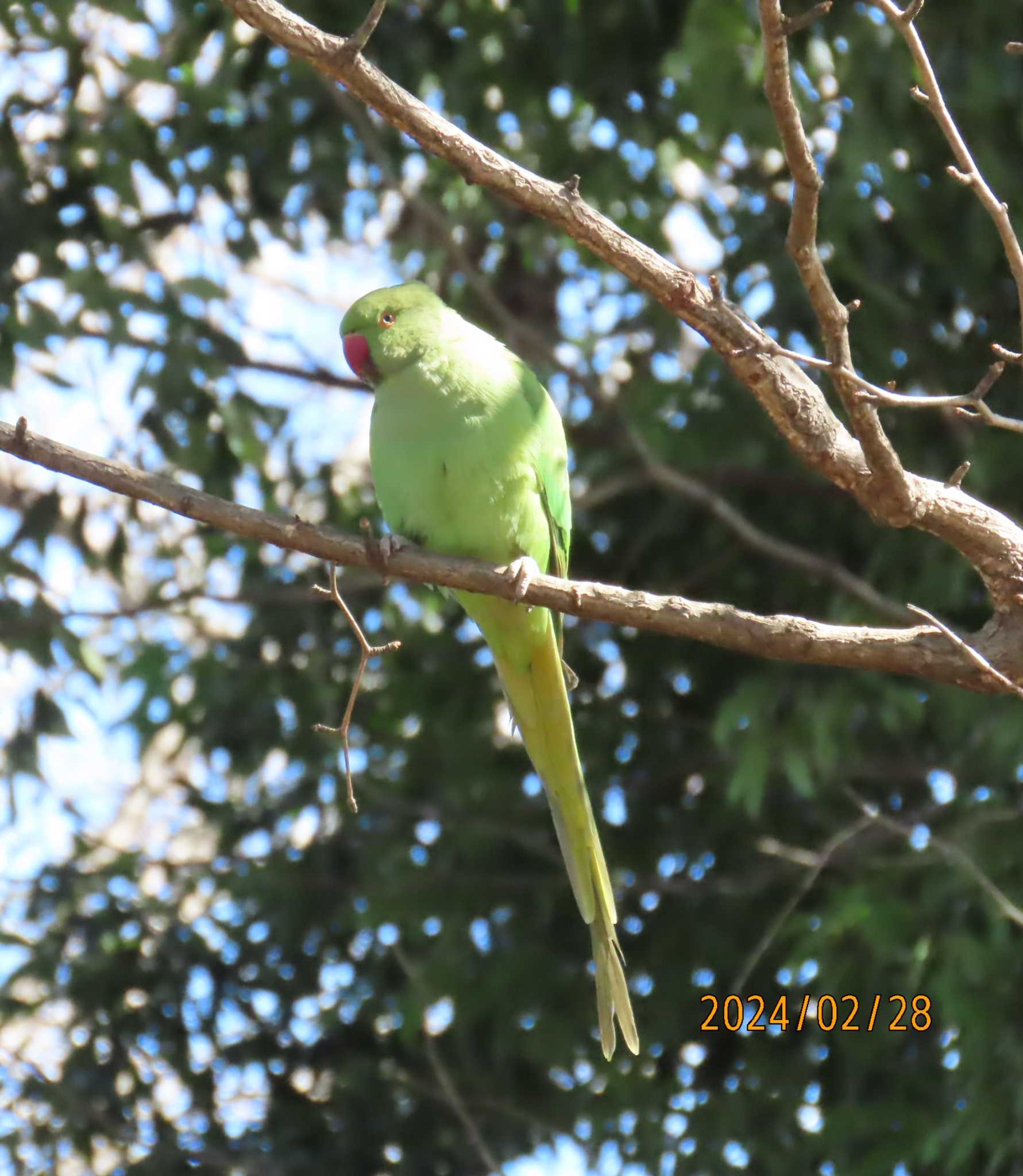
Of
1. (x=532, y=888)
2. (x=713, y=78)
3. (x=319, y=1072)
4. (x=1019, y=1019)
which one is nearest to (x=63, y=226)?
(x=713, y=78)

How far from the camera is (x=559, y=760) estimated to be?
3588mm

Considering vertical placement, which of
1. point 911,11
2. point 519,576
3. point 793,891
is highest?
point 911,11

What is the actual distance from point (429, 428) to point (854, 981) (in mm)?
1919

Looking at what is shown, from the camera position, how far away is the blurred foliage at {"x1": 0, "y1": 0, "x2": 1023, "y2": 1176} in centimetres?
404

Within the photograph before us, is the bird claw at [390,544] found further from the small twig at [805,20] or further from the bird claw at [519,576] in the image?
the small twig at [805,20]

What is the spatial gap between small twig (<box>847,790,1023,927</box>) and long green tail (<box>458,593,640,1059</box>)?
80 centimetres

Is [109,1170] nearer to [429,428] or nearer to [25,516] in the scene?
[25,516]

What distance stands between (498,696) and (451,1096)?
1261 millimetres

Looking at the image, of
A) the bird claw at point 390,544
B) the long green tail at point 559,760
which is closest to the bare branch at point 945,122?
the bird claw at point 390,544

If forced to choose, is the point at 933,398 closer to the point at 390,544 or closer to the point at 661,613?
the point at 661,613

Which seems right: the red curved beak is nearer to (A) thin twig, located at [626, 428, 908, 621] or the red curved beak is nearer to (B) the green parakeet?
(B) the green parakeet

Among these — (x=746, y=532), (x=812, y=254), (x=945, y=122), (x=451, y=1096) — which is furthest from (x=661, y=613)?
(x=451, y=1096)

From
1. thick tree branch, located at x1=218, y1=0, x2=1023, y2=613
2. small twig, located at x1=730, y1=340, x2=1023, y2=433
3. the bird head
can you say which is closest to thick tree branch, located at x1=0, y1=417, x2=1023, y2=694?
thick tree branch, located at x1=218, y1=0, x2=1023, y2=613

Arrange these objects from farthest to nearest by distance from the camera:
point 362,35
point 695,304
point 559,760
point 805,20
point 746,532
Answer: point 746,532 < point 559,760 < point 695,304 < point 362,35 < point 805,20
